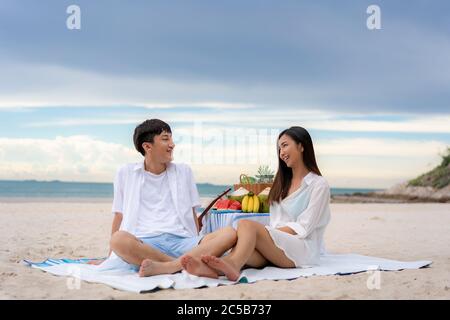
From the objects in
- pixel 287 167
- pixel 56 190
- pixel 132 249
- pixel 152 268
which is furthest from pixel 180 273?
pixel 56 190

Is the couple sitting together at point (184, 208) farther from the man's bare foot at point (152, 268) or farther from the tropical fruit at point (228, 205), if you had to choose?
the tropical fruit at point (228, 205)

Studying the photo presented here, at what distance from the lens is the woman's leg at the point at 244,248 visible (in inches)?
188

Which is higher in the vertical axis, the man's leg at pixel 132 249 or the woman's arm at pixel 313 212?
the woman's arm at pixel 313 212

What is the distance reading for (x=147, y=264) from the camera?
16.3ft

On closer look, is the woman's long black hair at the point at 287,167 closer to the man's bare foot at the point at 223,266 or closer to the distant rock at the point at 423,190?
the man's bare foot at the point at 223,266

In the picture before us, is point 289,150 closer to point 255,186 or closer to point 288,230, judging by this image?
point 288,230

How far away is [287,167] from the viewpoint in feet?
18.5

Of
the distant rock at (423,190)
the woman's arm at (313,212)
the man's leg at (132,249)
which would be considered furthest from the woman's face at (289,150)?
the distant rock at (423,190)

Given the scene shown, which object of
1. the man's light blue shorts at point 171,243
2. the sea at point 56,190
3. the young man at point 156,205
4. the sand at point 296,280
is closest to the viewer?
the sand at point 296,280

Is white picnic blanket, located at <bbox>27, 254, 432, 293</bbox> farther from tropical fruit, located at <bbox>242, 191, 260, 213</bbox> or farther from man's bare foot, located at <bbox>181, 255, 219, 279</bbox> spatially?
tropical fruit, located at <bbox>242, 191, 260, 213</bbox>

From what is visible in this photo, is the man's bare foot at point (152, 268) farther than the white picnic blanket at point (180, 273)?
Yes

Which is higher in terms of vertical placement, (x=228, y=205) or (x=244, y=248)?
(x=228, y=205)

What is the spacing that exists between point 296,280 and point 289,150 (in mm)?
1162

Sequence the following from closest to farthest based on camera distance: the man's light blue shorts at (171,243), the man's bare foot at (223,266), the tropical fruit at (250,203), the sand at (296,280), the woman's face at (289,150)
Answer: the sand at (296,280) < the man's bare foot at (223,266) < the man's light blue shorts at (171,243) < the woman's face at (289,150) < the tropical fruit at (250,203)
